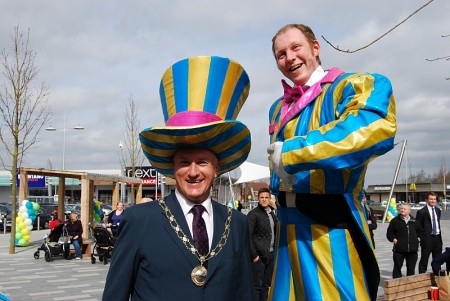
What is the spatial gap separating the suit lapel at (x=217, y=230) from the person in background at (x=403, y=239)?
7184 mm

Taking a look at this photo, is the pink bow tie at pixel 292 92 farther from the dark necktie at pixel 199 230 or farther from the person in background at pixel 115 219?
the person in background at pixel 115 219

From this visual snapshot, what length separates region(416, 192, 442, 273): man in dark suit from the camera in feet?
Result: 30.8

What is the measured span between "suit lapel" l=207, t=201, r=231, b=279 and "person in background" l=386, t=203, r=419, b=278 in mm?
7184

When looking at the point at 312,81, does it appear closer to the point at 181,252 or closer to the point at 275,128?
the point at 275,128

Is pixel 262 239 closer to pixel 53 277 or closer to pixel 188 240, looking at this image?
pixel 53 277

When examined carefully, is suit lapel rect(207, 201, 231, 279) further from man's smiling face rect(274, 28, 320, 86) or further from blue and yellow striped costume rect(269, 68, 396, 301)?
man's smiling face rect(274, 28, 320, 86)

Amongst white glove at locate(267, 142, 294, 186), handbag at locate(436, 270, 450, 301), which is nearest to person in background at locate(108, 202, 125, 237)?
handbag at locate(436, 270, 450, 301)

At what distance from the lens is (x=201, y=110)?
2270 mm

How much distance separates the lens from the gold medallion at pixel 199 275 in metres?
2.11

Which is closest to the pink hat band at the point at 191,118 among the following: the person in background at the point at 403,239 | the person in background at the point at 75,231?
the person in background at the point at 403,239

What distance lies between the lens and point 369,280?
2.20 m

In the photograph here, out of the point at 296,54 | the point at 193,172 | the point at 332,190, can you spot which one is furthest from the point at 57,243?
the point at 332,190

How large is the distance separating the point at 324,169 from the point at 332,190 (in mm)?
213

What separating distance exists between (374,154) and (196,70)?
0.90 m
